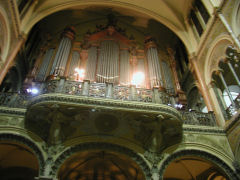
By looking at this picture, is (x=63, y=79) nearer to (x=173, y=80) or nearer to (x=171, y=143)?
(x=171, y=143)

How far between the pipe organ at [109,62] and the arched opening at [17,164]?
2936 mm

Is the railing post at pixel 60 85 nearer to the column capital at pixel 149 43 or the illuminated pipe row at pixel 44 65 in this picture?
the illuminated pipe row at pixel 44 65

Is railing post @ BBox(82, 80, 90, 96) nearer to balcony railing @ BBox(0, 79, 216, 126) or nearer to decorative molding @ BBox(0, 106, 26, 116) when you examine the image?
balcony railing @ BBox(0, 79, 216, 126)

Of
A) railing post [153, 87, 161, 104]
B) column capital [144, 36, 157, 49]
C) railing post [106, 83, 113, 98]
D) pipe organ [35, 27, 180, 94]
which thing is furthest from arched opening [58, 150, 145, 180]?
column capital [144, 36, 157, 49]

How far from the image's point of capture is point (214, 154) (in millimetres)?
7090

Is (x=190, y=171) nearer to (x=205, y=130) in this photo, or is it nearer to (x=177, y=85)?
(x=205, y=130)

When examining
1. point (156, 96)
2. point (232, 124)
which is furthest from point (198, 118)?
point (156, 96)

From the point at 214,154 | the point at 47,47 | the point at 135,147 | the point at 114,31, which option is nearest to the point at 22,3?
the point at 47,47

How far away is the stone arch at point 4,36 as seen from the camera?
790 centimetres

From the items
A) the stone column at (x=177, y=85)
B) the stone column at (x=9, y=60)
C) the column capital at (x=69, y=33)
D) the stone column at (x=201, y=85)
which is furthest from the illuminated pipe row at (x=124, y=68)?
the stone column at (x=9, y=60)

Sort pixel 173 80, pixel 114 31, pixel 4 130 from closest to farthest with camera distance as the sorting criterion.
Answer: pixel 4 130
pixel 173 80
pixel 114 31

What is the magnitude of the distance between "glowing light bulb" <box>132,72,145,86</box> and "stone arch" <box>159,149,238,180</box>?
3.29 metres

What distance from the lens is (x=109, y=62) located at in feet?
31.9

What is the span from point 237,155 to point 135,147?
3214mm
